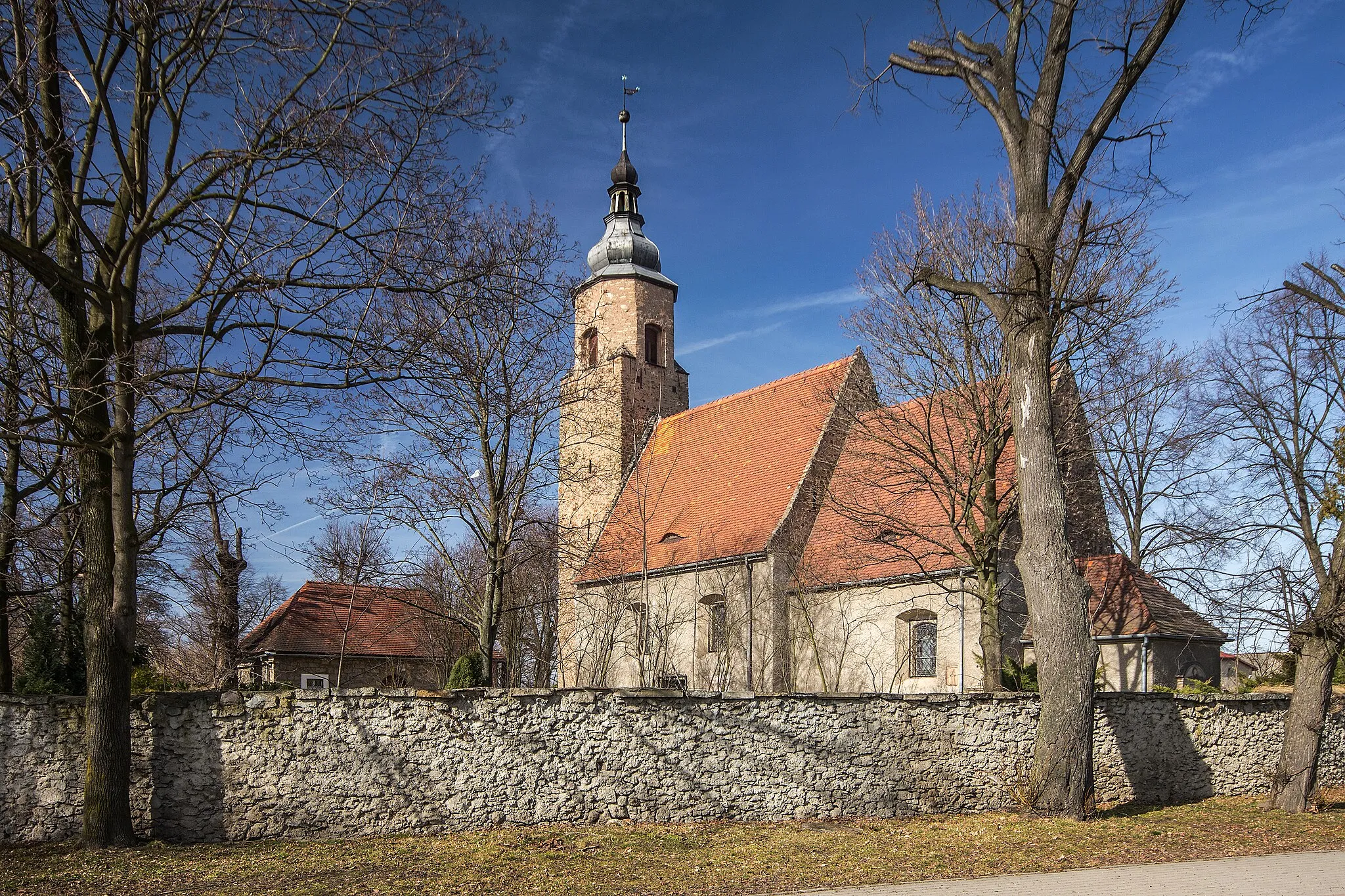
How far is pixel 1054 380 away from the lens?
57.1 feet

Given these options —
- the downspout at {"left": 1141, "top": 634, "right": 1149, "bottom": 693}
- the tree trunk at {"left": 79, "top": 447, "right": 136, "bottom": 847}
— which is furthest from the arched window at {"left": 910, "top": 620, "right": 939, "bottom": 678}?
the tree trunk at {"left": 79, "top": 447, "right": 136, "bottom": 847}

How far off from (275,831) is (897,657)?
13159 mm

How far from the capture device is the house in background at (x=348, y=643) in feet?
91.5

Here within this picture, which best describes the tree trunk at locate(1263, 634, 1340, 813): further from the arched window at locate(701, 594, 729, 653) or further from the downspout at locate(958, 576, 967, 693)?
the arched window at locate(701, 594, 729, 653)

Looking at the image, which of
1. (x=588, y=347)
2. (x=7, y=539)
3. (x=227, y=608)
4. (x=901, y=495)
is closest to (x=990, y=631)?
(x=901, y=495)

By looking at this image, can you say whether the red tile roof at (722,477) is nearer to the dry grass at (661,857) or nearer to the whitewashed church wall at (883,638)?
the whitewashed church wall at (883,638)

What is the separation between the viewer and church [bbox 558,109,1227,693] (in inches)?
736

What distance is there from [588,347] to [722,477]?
897 centimetres

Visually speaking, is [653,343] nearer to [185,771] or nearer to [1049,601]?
[1049,601]

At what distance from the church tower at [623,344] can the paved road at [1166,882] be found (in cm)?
2083

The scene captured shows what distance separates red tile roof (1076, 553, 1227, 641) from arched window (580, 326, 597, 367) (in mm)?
17066

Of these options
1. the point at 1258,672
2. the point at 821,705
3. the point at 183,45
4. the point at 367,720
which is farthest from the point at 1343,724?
the point at 183,45

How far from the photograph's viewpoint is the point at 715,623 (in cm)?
2358

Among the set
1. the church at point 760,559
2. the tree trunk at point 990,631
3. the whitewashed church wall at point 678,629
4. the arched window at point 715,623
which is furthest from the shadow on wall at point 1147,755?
the arched window at point 715,623
